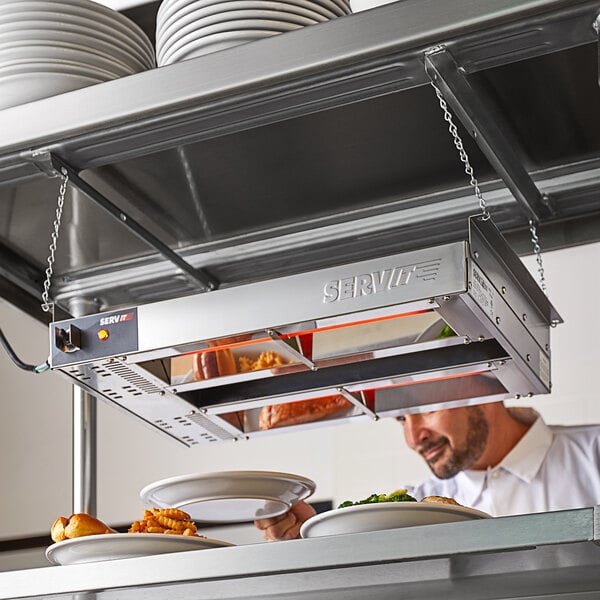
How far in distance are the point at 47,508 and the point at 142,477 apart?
24 centimetres

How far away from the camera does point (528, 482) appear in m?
2.21

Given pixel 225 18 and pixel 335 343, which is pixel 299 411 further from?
pixel 225 18

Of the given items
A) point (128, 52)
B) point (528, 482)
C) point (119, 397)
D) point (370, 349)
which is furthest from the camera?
point (528, 482)

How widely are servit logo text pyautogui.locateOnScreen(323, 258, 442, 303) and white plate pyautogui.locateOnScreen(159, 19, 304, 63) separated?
0.37 meters

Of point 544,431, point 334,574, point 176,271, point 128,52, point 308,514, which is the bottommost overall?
point 334,574

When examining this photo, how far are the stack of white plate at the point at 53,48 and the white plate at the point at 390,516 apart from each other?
2.15 feet

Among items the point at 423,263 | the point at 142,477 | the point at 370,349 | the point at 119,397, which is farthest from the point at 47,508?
the point at 423,263

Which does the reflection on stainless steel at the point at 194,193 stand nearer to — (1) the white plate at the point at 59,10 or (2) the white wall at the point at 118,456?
(1) the white plate at the point at 59,10

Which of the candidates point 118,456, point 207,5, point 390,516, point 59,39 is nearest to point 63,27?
point 59,39

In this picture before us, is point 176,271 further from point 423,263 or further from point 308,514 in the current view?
point 423,263

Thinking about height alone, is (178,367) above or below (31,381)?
below

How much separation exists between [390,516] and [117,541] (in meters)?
0.31

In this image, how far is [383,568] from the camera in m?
1.31

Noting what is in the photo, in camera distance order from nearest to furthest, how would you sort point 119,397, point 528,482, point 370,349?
point 370,349
point 119,397
point 528,482
